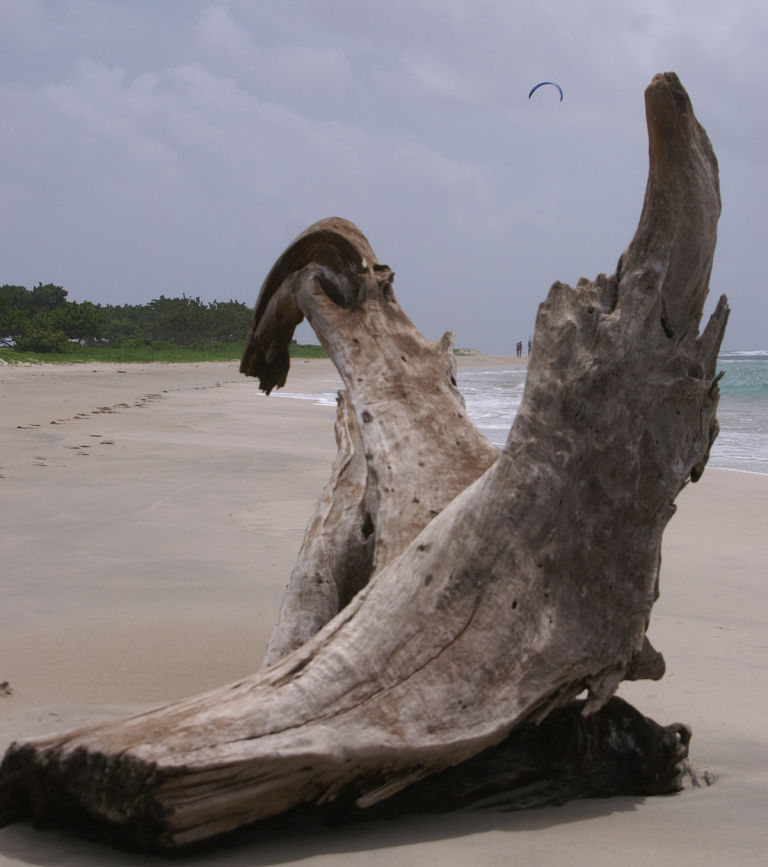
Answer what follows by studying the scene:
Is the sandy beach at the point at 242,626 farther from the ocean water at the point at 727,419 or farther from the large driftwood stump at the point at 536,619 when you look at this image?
the ocean water at the point at 727,419

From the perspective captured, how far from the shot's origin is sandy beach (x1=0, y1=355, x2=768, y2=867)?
2.04 m

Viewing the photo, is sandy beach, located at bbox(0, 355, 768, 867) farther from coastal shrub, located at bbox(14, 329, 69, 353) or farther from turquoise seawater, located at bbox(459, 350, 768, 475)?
coastal shrub, located at bbox(14, 329, 69, 353)

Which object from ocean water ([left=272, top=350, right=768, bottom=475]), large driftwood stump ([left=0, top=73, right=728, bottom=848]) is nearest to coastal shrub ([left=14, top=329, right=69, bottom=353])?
ocean water ([left=272, top=350, right=768, bottom=475])

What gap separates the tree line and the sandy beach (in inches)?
1495

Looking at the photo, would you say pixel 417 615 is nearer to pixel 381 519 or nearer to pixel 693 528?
pixel 381 519

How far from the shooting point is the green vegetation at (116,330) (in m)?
41.2

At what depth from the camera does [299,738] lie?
2.01 meters

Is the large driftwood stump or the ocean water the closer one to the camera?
the large driftwood stump

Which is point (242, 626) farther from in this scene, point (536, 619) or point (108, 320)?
point (108, 320)

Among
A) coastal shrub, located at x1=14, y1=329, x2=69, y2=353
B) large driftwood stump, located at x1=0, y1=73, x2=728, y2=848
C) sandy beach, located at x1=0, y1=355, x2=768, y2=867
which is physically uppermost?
coastal shrub, located at x1=14, y1=329, x2=69, y2=353

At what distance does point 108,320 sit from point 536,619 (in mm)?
67264

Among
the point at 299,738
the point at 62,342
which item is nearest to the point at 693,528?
the point at 299,738

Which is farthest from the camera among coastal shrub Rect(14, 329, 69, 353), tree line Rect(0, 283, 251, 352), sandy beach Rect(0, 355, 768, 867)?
tree line Rect(0, 283, 251, 352)

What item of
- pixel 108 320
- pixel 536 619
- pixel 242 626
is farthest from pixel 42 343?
pixel 536 619
